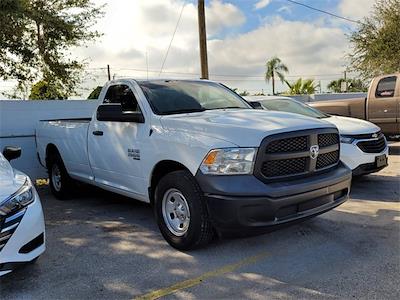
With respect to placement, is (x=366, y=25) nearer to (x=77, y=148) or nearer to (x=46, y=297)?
(x=77, y=148)

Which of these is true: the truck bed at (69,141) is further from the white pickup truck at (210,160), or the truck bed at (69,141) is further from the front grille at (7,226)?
the front grille at (7,226)

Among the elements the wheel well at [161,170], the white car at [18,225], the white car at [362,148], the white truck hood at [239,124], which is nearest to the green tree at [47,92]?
the white car at [362,148]

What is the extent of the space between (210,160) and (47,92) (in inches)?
532

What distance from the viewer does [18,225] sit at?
3.59 meters

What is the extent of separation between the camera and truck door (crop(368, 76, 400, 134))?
10.6 m

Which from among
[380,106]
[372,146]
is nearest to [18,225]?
[372,146]

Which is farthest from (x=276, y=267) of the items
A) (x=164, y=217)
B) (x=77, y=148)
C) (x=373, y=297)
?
(x=77, y=148)

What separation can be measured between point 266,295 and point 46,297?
184 cm

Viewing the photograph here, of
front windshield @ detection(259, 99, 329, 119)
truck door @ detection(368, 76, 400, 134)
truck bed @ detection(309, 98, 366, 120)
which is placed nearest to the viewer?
front windshield @ detection(259, 99, 329, 119)

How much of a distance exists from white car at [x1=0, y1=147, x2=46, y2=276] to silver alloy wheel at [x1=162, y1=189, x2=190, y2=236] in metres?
1.33

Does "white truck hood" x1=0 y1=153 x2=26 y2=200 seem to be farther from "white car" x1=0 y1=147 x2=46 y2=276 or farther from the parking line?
the parking line

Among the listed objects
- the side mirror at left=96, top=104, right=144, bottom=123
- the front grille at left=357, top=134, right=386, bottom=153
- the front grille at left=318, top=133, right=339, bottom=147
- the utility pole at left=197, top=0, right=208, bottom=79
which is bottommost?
the front grille at left=357, top=134, right=386, bottom=153

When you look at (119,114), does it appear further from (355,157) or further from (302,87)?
(302,87)

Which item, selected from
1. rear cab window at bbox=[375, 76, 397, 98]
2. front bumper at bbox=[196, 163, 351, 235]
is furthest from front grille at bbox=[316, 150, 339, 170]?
rear cab window at bbox=[375, 76, 397, 98]
